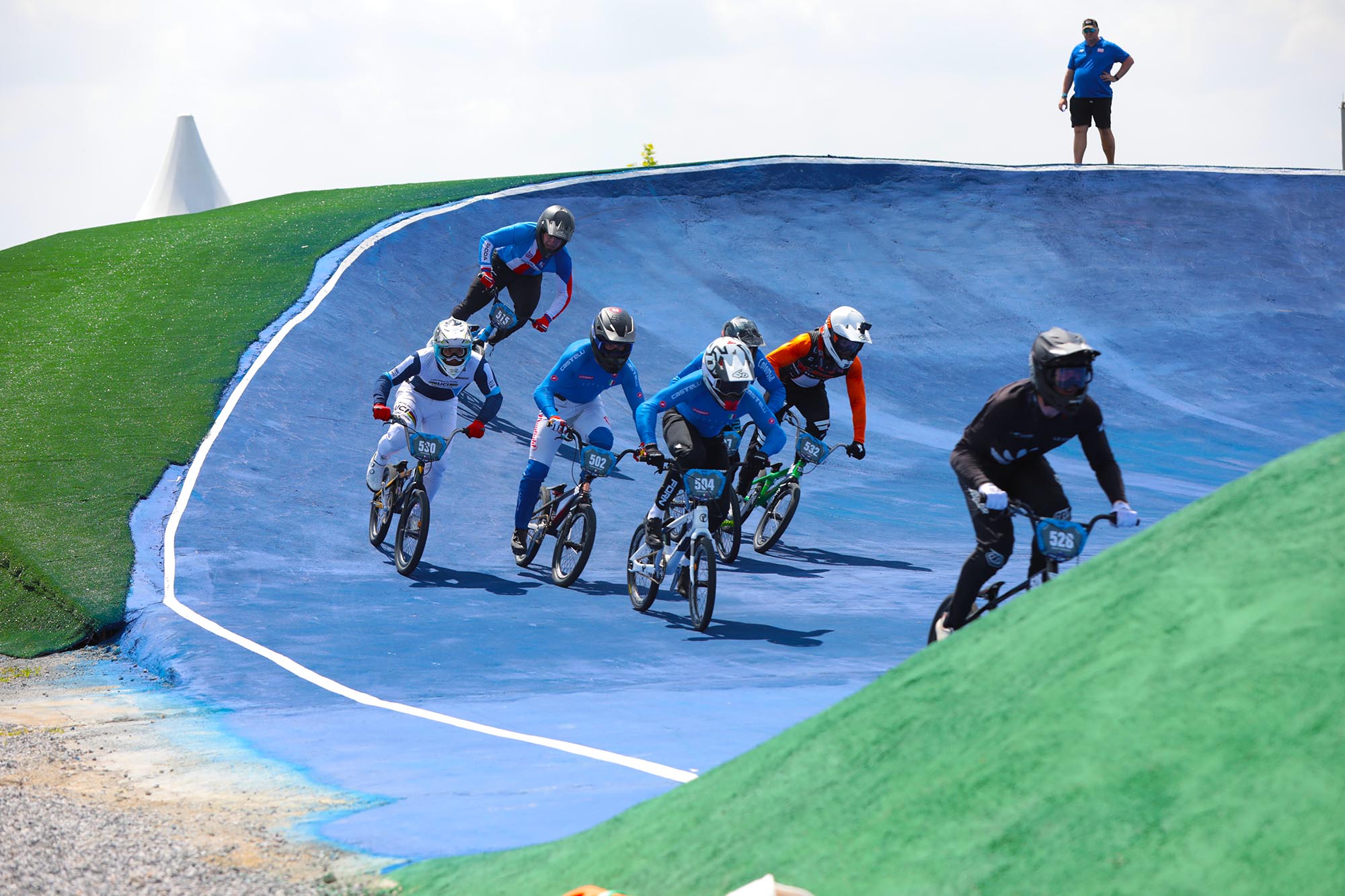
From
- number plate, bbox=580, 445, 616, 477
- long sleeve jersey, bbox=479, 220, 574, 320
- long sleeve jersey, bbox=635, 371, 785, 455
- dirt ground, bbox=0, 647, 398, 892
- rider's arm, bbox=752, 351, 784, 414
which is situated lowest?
dirt ground, bbox=0, 647, 398, 892

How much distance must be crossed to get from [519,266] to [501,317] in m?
0.68

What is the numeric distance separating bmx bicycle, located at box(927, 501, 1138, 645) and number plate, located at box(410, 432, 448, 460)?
532 centimetres

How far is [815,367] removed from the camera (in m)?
12.4

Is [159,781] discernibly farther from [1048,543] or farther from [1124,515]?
[1124,515]

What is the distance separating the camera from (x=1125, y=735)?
12.6 feet

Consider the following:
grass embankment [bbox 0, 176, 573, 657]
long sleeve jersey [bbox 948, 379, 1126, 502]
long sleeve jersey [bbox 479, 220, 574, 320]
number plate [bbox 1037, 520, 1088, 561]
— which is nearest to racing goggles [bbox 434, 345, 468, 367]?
grass embankment [bbox 0, 176, 573, 657]

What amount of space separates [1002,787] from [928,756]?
14.5 inches

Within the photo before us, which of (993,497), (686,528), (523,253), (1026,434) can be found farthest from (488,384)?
(993,497)

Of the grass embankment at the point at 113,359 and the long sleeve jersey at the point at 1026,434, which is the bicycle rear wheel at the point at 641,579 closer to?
the long sleeve jersey at the point at 1026,434

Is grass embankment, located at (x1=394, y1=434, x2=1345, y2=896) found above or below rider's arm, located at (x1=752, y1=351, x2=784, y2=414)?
below

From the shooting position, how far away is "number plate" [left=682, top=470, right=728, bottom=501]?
9.18 meters

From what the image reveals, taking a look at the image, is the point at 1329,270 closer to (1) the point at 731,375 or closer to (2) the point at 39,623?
(1) the point at 731,375

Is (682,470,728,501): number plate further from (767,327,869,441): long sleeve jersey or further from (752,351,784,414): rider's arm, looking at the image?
(767,327,869,441): long sleeve jersey

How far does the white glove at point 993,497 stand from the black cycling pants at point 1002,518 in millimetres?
84
